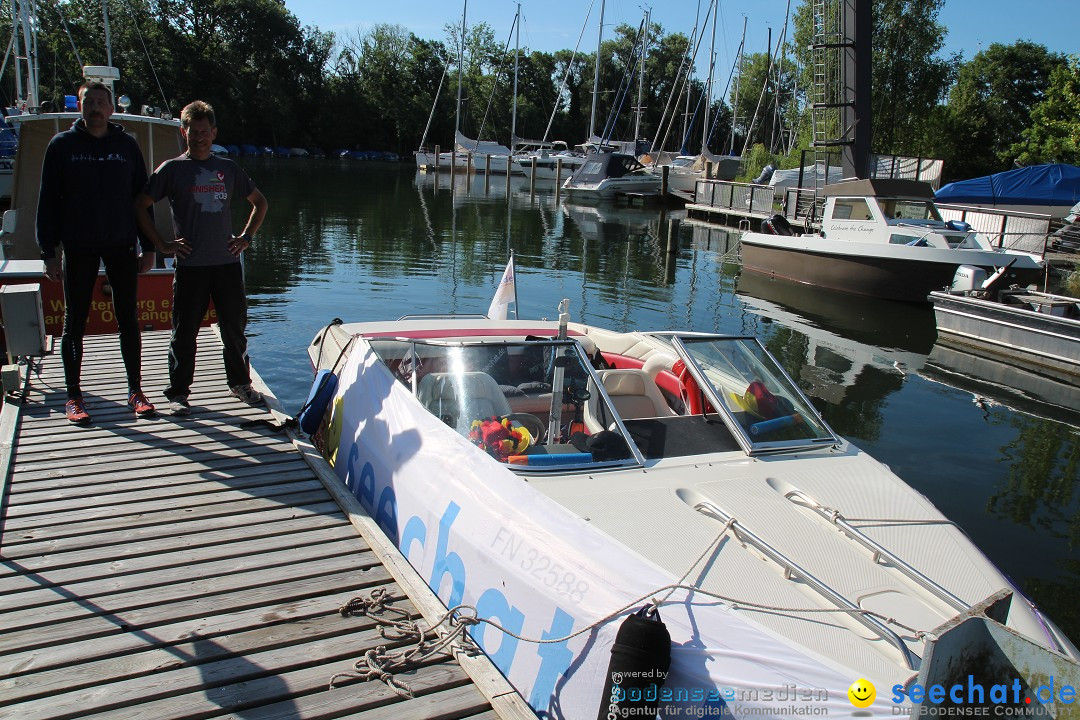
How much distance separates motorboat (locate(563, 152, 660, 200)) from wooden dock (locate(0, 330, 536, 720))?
39.3 metres

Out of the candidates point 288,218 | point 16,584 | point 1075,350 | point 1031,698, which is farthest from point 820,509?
point 288,218

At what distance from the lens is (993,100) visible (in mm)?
47812

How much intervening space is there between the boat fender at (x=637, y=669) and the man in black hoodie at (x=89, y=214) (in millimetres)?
4047

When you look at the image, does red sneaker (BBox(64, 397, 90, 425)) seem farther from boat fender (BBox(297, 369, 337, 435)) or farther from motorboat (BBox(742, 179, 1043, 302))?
motorboat (BBox(742, 179, 1043, 302))

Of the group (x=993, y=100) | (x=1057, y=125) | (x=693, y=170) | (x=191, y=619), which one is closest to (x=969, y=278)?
(x=191, y=619)

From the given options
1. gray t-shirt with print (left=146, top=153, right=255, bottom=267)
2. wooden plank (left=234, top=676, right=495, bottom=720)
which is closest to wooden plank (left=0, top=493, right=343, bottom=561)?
→ wooden plank (left=234, top=676, right=495, bottom=720)

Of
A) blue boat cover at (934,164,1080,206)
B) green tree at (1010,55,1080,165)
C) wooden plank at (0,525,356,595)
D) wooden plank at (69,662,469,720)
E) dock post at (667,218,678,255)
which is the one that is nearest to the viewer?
wooden plank at (69,662,469,720)

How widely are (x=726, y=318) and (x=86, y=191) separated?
13.3 metres

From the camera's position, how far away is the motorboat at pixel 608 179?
43.3m

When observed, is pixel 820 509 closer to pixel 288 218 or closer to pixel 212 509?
pixel 212 509

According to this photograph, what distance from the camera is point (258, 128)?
Result: 74062 mm

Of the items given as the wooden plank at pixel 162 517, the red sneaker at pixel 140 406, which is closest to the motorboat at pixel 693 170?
the red sneaker at pixel 140 406

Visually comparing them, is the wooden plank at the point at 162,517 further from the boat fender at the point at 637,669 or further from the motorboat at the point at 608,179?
the motorboat at the point at 608,179

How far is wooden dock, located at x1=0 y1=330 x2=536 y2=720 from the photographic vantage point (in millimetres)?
2998
